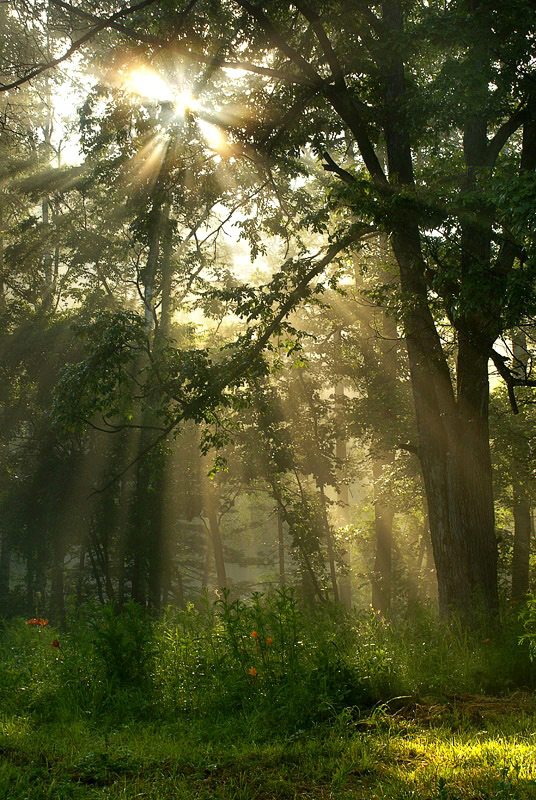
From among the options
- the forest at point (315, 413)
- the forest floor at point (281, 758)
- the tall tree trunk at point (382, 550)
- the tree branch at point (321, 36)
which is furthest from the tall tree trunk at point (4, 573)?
the forest floor at point (281, 758)

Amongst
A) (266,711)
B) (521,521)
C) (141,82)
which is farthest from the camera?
(521,521)

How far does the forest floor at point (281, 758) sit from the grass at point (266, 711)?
1 centimetres

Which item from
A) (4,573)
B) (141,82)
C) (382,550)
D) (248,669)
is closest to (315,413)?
(382,550)

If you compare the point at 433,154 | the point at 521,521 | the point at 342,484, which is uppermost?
the point at 433,154

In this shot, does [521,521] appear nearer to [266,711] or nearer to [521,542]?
[521,542]

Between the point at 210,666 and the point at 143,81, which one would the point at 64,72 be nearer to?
the point at 143,81

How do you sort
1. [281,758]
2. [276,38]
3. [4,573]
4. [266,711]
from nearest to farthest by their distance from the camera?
[281,758]
[266,711]
[276,38]
[4,573]

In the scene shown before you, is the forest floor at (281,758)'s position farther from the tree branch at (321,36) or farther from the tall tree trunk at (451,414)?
the tree branch at (321,36)

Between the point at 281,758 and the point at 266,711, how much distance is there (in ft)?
3.07

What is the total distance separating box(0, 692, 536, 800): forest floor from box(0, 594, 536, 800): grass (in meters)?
0.01

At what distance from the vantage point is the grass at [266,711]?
4059 millimetres

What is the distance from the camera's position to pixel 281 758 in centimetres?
454

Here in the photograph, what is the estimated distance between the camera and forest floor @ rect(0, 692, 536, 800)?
3891mm

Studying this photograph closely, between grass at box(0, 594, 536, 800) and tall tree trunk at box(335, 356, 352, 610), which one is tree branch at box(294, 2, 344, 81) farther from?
tall tree trunk at box(335, 356, 352, 610)
